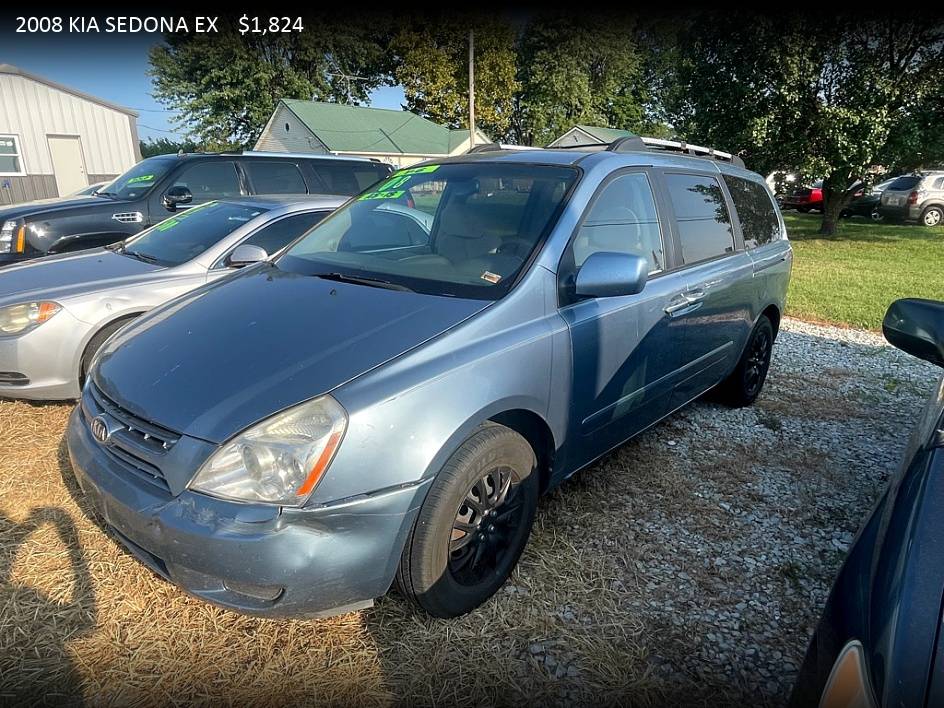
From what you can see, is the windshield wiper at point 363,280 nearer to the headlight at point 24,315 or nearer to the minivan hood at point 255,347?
the minivan hood at point 255,347

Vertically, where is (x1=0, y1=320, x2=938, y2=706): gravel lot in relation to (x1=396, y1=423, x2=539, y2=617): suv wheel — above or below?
below

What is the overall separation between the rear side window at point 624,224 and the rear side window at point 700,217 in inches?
10.2

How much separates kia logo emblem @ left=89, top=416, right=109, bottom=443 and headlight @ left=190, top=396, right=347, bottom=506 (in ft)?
1.72

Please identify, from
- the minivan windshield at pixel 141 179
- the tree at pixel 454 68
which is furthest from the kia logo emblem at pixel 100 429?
the tree at pixel 454 68

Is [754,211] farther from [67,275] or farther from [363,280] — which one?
[67,275]

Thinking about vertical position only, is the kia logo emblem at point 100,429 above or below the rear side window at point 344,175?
below

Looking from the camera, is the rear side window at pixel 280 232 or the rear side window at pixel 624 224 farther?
the rear side window at pixel 280 232

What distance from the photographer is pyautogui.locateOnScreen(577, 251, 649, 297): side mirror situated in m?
2.38

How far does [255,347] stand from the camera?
6.98 ft

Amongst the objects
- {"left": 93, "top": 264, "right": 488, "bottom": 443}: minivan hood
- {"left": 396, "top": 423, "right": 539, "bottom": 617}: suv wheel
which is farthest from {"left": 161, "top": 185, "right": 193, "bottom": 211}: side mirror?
{"left": 396, "top": 423, "right": 539, "bottom": 617}: suv wheel

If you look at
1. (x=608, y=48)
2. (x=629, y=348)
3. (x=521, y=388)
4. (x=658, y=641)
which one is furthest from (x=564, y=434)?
(x=608, y=48)

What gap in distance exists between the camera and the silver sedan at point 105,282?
11.4 ft

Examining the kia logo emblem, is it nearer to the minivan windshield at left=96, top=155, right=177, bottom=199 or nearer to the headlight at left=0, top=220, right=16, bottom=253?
the headlight at left=0, top=220, right=16, bottom=253

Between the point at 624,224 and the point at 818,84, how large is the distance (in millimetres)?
14039
